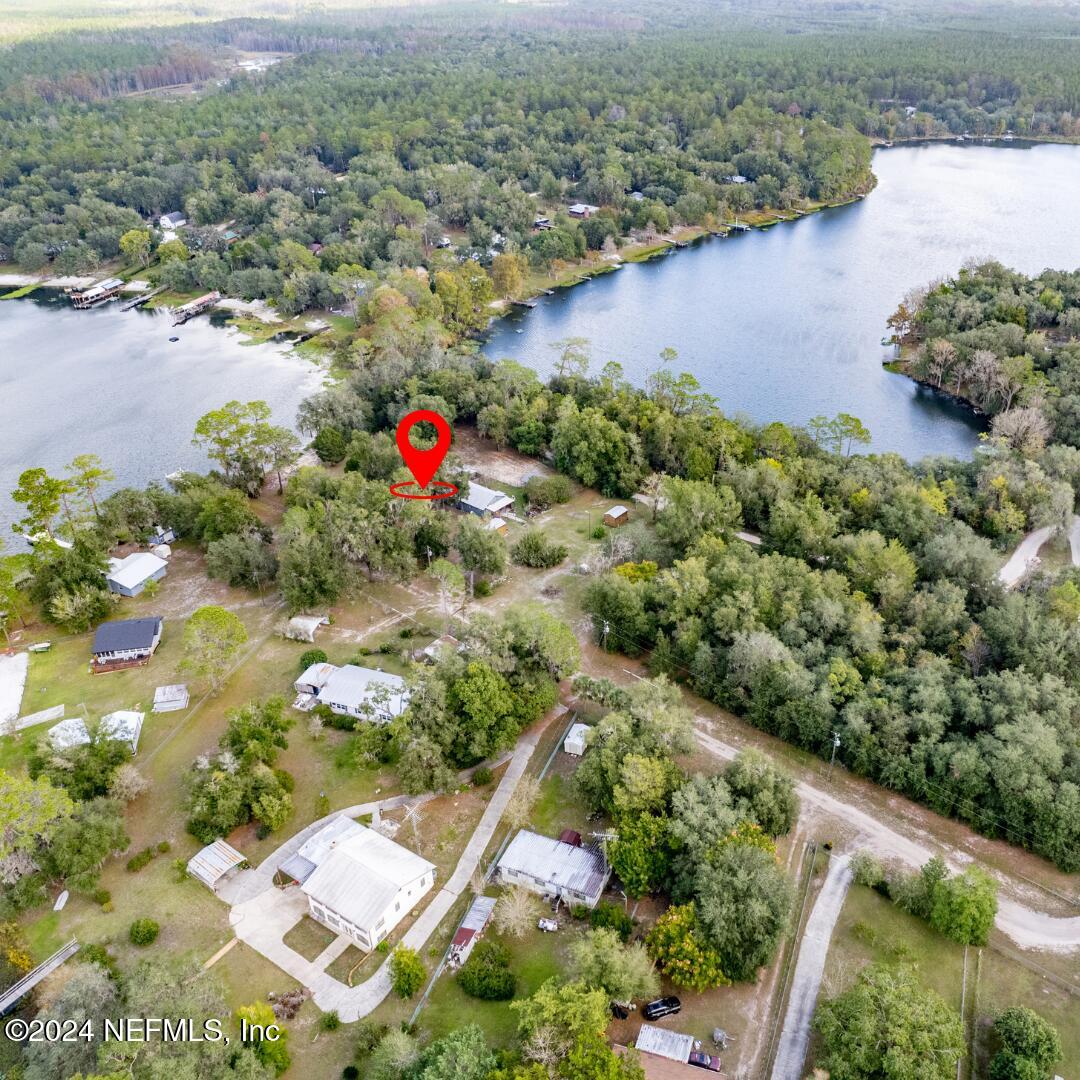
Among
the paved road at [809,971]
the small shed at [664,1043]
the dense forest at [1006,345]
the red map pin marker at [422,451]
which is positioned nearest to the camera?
the small shed at [664,1043]

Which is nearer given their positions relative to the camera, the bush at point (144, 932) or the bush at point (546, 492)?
the bush at point (144, 932)

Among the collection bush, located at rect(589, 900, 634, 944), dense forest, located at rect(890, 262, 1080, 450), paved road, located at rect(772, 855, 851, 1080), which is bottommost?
paved road, located at rect(772, 855, 851, 1080)

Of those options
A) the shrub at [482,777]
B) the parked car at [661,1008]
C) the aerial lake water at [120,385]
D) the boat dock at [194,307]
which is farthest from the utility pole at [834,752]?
the boat dock at [194,307]

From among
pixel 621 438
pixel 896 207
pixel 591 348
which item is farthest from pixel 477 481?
pixel 896 207

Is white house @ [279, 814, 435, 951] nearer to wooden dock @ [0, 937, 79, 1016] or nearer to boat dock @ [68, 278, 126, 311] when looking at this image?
wooden dock @ [0, 937, 79, 1016]

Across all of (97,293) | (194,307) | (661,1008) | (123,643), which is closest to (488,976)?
(661,1008)

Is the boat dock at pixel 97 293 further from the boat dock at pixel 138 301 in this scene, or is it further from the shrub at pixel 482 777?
the shrub at pixel 482 777

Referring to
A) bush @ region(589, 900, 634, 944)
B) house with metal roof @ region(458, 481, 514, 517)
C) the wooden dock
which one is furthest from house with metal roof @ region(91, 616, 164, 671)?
bush @ region(589, 900, 634, 944)
